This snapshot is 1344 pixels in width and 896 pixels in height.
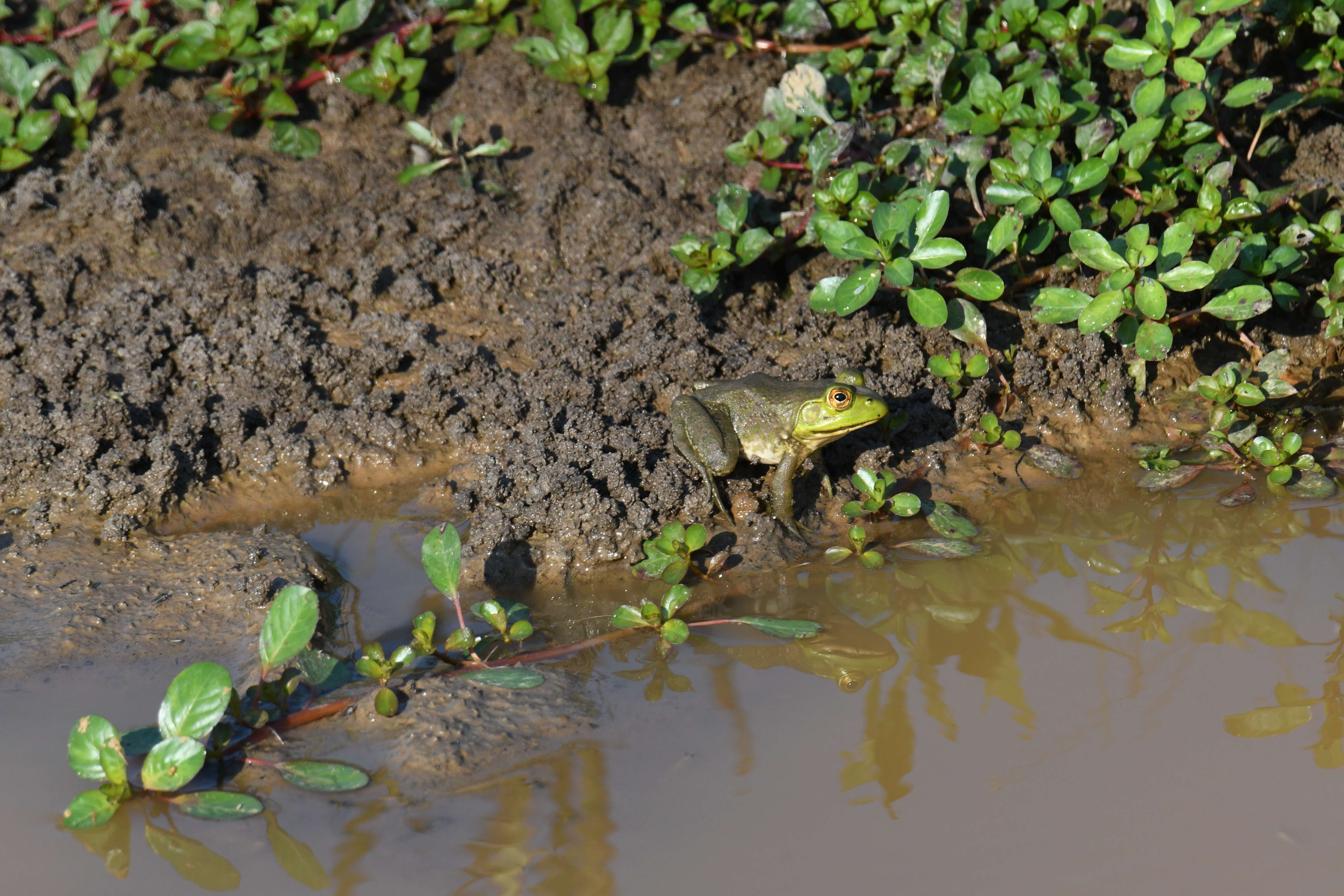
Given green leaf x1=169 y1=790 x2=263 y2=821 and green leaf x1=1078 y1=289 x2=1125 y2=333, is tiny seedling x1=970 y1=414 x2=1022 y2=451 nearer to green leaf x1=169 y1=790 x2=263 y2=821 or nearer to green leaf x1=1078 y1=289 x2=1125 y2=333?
green leaf x1=1078 y1=289 x2=1125 y2=333

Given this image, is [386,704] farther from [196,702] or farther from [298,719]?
[196,702]

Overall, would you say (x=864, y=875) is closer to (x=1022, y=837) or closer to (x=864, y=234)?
(x=1022, y=837)

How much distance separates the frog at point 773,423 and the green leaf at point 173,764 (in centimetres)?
218

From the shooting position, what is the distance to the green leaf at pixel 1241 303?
4363 millimetres

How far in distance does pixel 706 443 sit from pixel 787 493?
435 mm

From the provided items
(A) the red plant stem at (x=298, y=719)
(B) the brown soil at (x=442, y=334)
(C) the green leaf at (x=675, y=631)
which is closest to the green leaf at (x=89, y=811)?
(A) the red plant stem at (x=298, y=719)

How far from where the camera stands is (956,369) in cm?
470

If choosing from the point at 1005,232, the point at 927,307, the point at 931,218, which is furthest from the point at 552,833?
the point at 1005,232

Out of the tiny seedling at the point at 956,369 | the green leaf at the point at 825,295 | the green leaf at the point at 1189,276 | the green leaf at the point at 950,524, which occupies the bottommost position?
the green leaf at the point at 950,524

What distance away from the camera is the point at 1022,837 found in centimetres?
279

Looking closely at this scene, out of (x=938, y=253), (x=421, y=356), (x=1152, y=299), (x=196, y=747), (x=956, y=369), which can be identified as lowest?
(x=196, y=747)

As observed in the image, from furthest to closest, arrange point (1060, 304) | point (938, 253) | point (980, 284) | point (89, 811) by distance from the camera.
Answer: point (980, 284), point (1060, 304), point (938, 253), point (89, 811)

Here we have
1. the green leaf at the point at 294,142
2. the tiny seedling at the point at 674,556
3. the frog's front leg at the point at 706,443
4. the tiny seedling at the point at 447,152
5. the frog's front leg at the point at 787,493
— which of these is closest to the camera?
the tiny seedling at the point at 674,556

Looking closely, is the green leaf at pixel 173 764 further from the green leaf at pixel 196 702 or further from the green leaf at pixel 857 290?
the green leaf at pixel 857 290
